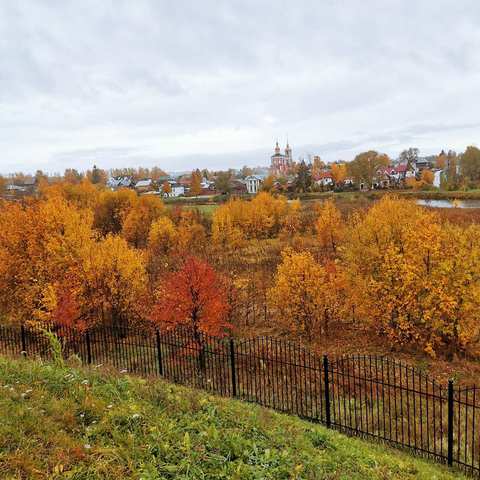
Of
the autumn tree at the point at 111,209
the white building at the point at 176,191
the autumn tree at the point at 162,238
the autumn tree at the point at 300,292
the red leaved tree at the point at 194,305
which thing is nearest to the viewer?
the red leaved tree at the point at 194,305

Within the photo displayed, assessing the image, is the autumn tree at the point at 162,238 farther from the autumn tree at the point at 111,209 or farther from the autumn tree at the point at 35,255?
the autumn tree at the point at 35,255

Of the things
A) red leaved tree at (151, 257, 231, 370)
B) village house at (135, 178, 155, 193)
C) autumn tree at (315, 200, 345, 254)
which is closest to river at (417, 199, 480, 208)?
autumn tree at (315, 200, 345, 254)

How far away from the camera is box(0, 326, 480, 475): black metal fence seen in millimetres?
8906

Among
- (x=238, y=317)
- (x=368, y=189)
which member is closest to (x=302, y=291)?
(x=238, y=317)

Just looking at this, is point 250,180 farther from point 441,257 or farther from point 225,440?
point 225,440

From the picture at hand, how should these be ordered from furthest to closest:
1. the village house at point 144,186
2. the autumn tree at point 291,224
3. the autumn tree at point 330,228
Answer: the village house at point 144,186, the autumn tree at point 291,224, the autumn tree at point 330,228

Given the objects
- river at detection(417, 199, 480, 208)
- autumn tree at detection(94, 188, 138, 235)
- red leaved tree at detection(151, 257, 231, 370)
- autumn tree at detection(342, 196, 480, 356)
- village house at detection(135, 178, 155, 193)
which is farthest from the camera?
village house at detection(135, 178, 155, 193)

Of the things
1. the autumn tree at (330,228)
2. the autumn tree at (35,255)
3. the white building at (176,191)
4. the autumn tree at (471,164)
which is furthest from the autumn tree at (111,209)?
the autumn tree at (471,164)

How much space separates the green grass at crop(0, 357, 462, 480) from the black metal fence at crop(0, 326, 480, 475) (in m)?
1.24

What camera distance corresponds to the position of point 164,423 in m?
6.23

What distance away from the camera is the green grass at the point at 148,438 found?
5.07 m

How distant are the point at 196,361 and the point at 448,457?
854cm

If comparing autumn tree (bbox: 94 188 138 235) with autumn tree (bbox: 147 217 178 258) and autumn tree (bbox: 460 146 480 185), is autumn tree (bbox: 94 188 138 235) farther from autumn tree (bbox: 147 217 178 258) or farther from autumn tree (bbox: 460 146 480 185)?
autumn tree (bbox: 460 146 480 185)

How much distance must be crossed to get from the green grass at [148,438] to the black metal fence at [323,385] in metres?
1.24
